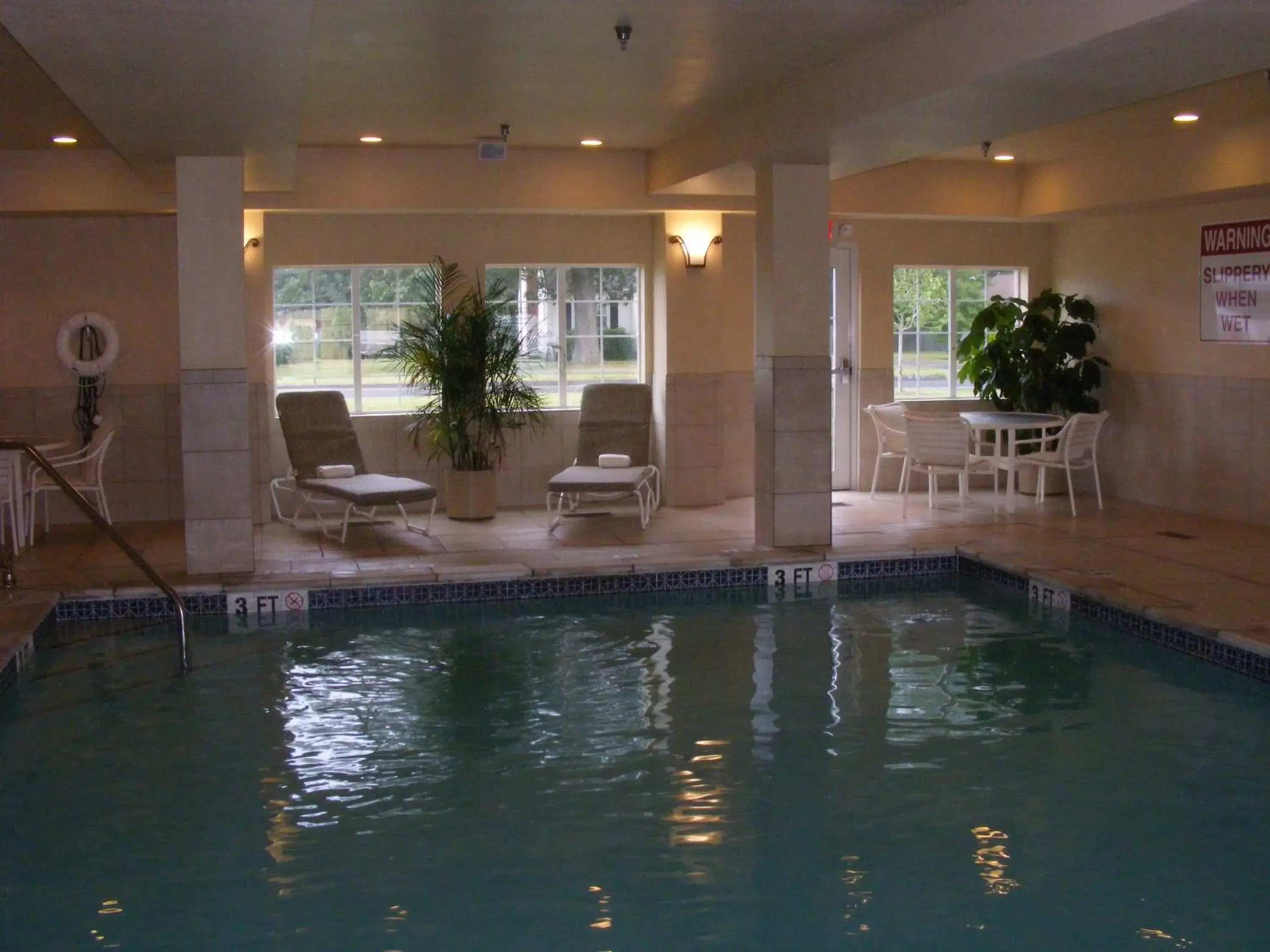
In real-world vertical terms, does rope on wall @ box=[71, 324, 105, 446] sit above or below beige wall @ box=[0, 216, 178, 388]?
below

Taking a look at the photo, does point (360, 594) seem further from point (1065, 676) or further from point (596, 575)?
point (1065, 676)

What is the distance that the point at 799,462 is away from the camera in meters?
9.19

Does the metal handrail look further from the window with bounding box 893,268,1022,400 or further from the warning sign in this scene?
the warning sign

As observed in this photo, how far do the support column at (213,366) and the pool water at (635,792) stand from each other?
881 mm

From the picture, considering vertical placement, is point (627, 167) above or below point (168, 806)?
above

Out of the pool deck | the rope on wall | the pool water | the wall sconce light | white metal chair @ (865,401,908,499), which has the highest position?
the wall sconce light

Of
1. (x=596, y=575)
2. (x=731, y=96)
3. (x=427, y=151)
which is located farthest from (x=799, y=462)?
(x=427, y=151)

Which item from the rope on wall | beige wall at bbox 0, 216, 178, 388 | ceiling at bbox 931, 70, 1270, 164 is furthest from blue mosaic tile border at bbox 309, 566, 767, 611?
beige wall at bbox 0, 216, 178, 388

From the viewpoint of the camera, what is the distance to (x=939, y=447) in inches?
420

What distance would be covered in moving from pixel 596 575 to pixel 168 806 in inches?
158

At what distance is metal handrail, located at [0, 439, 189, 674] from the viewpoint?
22.8 ft

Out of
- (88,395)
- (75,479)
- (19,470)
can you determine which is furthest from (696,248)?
(19,470)

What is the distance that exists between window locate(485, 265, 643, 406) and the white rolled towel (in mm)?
2196

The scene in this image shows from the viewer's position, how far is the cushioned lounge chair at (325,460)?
32.7ft
